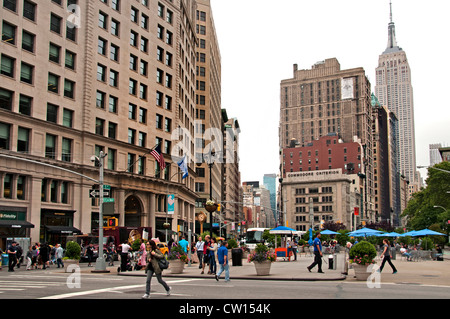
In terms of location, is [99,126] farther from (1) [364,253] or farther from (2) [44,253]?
(1) [364,253]

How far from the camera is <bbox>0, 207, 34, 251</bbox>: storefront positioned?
39125mm

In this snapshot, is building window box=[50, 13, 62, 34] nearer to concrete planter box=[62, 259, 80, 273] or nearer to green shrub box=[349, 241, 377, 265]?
concrete planter box=[62, 259, 80, 273]

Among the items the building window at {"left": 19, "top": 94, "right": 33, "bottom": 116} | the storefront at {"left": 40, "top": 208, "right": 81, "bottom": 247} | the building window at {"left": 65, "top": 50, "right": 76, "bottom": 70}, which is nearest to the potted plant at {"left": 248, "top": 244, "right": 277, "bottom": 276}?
the storefront at {"left": 40, "top": 208, "right": 81, "bottom": 247}

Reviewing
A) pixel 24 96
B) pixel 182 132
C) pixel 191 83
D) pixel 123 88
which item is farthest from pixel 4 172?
pixel 191 83

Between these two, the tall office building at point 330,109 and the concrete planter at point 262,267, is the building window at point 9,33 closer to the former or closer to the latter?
the concrete planter at point 262,267

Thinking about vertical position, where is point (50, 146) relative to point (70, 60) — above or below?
below

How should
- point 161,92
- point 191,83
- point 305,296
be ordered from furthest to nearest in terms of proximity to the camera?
point 191,83 < point 161,92 < point 305,296

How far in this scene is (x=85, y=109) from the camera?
4991cm

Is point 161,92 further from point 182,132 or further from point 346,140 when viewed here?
point 346,140

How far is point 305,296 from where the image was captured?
1478cm

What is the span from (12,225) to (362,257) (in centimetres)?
3002

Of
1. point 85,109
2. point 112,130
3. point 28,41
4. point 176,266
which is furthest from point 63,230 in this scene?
point 176,266

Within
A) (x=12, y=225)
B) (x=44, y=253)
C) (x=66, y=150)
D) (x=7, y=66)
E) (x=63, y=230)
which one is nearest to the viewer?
(x=44, y=253)
